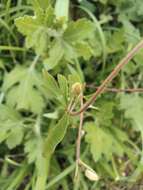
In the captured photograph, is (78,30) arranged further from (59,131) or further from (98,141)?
(59,131)

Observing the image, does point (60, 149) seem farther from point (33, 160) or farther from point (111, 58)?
point (111, 58)

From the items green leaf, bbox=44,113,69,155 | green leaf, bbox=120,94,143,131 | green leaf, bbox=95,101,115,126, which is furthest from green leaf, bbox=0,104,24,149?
green leaf, bbox=44,113,69,155

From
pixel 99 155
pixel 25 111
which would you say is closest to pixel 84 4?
pixel 25 111

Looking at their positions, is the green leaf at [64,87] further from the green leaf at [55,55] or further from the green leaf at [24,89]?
the green leaf at [24,89]

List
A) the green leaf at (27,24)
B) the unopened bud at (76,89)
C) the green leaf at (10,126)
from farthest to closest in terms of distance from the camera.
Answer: the green leaf at (10,126) < the green leaf at (27,24) < the unopened bud at (76,89)

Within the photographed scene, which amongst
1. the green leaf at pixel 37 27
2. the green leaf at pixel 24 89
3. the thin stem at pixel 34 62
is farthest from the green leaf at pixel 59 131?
the thin stem at pixel 34 62

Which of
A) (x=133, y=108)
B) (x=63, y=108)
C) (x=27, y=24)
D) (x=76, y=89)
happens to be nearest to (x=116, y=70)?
(x=76, y=89)
